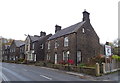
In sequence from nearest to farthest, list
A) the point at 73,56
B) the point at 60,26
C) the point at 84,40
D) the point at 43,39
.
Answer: the point at 73,56 < the point at 84,40 < the point at 60,26 < the point at 43,39

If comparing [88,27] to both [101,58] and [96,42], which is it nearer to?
[96,42]

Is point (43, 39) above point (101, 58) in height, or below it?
above

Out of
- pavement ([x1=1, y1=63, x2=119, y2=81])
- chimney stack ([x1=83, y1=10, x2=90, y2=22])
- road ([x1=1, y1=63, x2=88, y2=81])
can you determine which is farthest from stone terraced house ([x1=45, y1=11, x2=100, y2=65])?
pavement ([x1=1, y1=63, x2=119, y2=81])

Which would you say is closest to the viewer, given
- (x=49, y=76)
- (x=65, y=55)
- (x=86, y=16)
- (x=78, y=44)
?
(x=49, y=76)

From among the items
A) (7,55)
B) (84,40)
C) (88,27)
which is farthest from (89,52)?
(7,55)

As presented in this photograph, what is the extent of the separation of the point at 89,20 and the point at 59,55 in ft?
33.1

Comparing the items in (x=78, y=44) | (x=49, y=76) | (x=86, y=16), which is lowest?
(x=49, y=76)

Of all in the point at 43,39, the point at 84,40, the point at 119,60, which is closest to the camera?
the point at 119,60

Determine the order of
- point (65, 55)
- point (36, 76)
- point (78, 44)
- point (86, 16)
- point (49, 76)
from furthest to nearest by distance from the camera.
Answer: point (86, 16) < point (65, 55) < point (78, 44) < point (49, 76) < point (36, 76)

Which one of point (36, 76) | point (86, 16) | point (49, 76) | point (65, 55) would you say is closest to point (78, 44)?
point (65, 55)

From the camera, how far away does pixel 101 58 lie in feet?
76.6

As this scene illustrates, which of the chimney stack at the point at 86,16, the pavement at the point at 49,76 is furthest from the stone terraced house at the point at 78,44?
the pavement at the point at 49,76

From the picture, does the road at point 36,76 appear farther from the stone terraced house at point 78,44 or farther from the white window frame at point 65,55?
the white window frame at point 65,55

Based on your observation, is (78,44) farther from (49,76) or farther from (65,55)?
(49,76)
